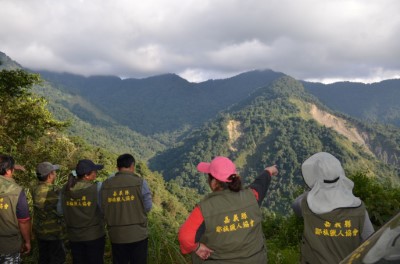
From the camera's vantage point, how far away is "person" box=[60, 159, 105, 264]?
3.78m

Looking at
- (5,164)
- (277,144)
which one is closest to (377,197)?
(5,164)

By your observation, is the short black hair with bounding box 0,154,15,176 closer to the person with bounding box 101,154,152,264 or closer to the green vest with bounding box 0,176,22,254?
the green vest with bounding box 0,176,22,254

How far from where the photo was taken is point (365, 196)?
5.13m

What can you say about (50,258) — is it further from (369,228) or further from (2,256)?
(369,228)

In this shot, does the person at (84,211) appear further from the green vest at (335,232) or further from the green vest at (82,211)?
the green vest at (335,232)

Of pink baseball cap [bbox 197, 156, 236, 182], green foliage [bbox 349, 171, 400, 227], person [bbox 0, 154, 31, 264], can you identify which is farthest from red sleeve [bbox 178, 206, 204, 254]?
green foliage [bbox 349, 171, 400, 227]

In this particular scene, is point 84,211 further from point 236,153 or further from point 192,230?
point 236,153

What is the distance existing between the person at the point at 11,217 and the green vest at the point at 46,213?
17.6 inches

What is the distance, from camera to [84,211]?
3805 millimetres

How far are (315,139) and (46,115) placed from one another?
12730 cm

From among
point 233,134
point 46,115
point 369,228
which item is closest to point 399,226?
point 369,228

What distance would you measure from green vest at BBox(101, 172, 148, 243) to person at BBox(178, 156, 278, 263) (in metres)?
1.30

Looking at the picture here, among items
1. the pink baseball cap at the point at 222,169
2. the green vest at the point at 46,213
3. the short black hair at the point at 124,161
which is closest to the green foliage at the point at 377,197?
the pink baseball cap at the point at 222,169

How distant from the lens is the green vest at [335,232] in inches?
93.4
